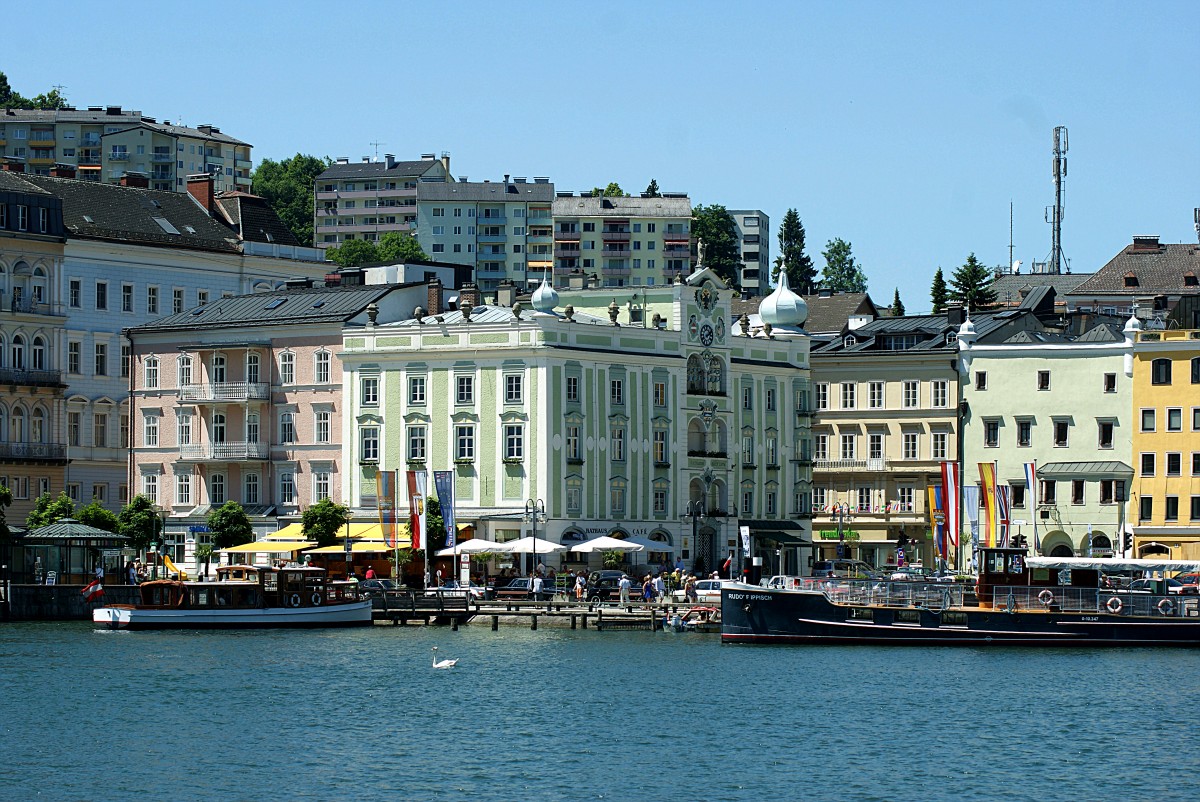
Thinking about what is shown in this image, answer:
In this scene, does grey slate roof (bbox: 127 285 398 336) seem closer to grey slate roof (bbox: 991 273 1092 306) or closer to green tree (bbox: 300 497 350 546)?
green tree (bbox: 300 497 350 546)

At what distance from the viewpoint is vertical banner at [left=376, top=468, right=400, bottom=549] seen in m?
104

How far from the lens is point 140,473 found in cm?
12306

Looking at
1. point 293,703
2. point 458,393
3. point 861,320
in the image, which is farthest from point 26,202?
point 293,703

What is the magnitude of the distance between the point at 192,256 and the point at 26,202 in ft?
37.0

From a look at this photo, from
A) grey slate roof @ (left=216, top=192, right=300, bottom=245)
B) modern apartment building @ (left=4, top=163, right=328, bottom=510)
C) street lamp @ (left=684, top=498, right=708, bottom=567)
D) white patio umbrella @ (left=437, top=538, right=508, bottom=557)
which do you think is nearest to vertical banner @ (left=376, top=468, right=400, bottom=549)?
white patio umbrella @ (left=437, top=538, right=508, bottom=557)

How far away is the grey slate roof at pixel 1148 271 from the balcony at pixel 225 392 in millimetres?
70753

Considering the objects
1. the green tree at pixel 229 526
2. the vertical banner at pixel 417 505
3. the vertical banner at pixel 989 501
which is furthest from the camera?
the green tree at pixel 229 526

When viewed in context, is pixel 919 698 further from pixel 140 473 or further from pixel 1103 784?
pixel 140 473

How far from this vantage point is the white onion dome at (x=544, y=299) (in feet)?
367

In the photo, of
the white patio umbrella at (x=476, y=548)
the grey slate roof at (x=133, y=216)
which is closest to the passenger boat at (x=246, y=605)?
the white patio umbrella at (x=476, y=548)

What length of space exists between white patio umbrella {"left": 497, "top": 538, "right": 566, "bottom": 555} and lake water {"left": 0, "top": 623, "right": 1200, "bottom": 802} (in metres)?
14.6

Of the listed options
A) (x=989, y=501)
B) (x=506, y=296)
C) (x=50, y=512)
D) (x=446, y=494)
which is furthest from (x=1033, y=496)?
(x=50, y=512)

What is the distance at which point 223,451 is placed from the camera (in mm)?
119188

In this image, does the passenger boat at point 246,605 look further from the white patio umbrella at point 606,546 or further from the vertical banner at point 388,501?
the white patio umbrella at point 606,546
